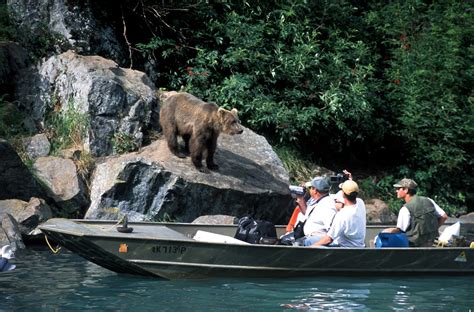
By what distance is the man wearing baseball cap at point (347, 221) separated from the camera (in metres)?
10.3

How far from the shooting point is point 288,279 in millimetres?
10695

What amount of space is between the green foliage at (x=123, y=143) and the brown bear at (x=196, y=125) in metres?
0.90

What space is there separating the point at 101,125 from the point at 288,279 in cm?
616

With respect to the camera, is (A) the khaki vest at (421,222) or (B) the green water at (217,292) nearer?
(B) the green water at (217,292)

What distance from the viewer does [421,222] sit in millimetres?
11312

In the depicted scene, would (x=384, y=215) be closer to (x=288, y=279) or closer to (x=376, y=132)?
(x=376, y=132)

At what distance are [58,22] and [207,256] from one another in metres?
8.45

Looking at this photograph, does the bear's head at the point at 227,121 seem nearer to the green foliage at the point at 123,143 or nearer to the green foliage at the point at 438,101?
the green foliage at the point at 123,143

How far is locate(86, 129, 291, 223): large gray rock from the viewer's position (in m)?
13.9

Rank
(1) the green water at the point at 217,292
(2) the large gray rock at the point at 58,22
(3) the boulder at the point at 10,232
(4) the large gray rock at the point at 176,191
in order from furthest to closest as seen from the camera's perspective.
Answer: (2) the large gray rock at the point at 58,22
(4) the large gray rock at the point at 176,191
(3) the boulder at the point at 10,232
(1) the green water at the point at 217,292

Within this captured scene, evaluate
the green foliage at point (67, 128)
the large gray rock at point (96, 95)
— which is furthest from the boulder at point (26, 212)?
the large gray rock at point (96, 95)

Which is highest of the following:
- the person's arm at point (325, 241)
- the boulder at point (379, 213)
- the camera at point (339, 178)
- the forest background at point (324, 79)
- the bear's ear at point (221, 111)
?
the forest background at point (324, 79)

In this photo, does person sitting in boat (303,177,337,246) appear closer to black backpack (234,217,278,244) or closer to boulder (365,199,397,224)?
black backpack (234,217,278,244)

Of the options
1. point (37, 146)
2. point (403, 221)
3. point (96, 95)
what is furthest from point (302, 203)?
point (37, 146)
